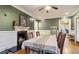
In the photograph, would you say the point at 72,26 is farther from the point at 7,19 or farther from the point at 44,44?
the point at 7,19

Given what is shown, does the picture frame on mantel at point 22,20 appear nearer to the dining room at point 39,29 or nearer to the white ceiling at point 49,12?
the dining room at point 39,29

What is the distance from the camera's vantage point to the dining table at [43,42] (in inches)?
55.2

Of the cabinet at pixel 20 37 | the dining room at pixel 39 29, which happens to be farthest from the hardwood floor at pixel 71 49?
the cabinet at pixel 20 37

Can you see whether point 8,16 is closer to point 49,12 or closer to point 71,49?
point 49,12

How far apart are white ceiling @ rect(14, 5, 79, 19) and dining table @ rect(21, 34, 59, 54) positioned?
320 millimetres

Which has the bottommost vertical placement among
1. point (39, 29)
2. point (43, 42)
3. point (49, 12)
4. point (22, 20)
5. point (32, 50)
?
point (32, 50)

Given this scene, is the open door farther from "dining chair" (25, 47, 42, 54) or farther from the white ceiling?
"dining chair" (25, 47, 42, 54)

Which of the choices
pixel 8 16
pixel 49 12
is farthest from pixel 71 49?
pixel 8 16

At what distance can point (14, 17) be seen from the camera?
140 centimetres

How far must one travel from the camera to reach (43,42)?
144 cm

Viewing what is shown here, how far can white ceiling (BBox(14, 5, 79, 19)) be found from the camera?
4.42ft

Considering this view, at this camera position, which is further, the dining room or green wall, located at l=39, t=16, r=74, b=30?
green wall, located at l=39, t=16, r=74, b=30

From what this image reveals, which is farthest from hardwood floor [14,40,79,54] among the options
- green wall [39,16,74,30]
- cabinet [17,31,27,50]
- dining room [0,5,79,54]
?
green wall [39,16,74,30]
